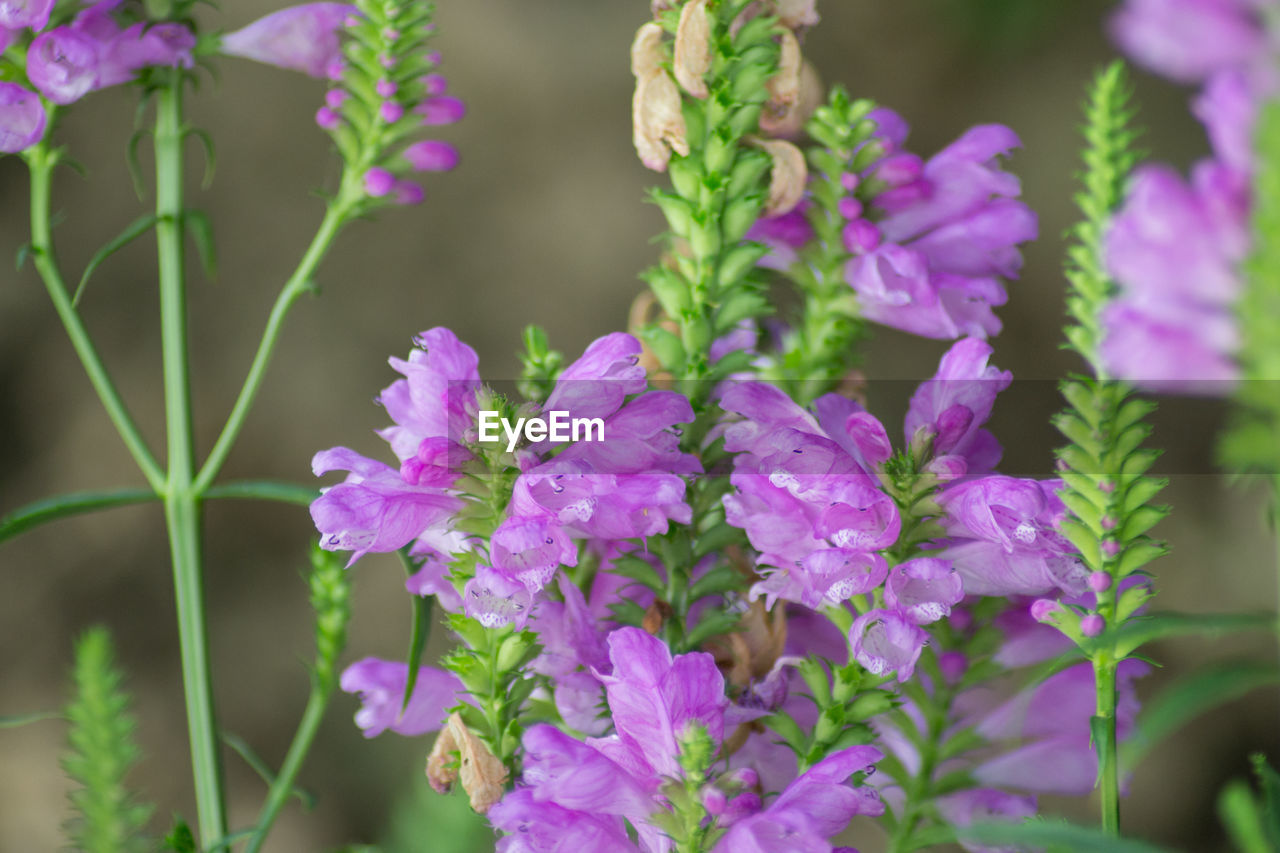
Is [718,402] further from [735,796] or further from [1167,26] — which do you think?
[1167,26]

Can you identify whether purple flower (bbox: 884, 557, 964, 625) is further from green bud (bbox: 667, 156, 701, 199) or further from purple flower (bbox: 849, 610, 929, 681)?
green bud (bbox: 667, 156, 701, 199)

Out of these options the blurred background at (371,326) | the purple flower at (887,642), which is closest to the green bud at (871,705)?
the purple flower at (887,642)

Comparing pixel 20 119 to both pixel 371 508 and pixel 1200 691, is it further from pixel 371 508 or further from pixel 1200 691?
pixel 1200 691

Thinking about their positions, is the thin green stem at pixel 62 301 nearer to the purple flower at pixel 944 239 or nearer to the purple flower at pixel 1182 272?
the purple flower at pixel 944 239

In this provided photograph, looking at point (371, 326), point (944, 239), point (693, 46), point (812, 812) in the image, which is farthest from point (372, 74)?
point (371, 326)

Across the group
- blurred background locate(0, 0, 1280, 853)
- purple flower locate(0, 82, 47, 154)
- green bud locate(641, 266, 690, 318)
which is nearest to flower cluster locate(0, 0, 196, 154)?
purple flower locate(0, 82, 47, 154)
